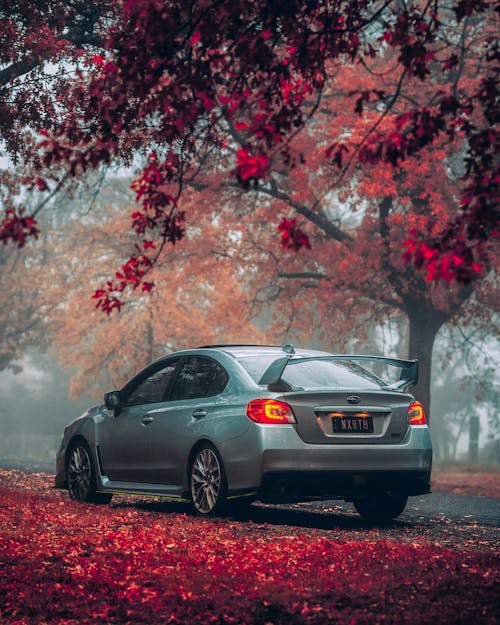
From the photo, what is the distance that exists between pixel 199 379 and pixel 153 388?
0.88m

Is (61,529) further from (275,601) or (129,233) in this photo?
(129,233)

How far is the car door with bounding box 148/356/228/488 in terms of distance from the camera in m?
9.92

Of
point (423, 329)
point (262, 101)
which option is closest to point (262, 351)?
point (262, 101)

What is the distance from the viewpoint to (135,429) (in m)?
10.9

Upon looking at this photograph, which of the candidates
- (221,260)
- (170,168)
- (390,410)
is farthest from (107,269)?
(170,168)

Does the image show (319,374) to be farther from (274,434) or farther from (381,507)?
(381,507)

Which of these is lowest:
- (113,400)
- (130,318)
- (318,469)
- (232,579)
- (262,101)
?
(232,579)

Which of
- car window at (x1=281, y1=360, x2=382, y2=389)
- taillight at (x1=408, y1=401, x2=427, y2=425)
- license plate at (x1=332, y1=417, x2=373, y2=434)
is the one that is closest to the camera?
license plate at (x1=332, y1=417, x2=373, y2=434)

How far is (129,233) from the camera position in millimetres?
35344

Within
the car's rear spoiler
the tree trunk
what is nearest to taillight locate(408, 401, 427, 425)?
the car's rear spoiler

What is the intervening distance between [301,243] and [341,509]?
7111 mm

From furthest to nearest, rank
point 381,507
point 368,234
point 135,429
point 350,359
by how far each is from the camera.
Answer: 1. point 368,234
2. point 135,429
3. point 381,507
4. point 350,359

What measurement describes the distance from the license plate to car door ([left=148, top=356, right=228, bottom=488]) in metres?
1.19

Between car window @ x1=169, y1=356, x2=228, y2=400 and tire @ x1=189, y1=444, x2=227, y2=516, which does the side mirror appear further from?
tire @ x1=189, y1=444, x2=227, y2=516
